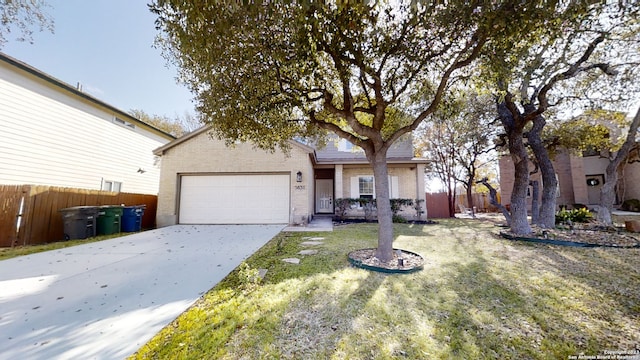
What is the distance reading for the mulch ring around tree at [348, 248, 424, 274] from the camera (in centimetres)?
434

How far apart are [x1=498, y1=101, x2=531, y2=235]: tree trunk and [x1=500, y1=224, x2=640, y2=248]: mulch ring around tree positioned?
1.29 ft

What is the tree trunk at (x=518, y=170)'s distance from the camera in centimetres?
776

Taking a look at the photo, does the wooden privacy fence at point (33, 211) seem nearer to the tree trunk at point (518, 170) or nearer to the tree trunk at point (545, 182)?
the tree trunk at point (518, 170)

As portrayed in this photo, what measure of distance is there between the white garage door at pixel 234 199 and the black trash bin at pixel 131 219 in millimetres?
1635

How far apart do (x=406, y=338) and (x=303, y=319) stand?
112 cm

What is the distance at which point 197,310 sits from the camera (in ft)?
9.67

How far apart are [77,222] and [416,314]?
411 inches

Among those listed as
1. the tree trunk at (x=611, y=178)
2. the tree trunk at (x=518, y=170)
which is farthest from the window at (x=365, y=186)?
the tree trunk at (x=611, y=178)

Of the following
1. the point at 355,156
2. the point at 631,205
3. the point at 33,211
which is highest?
the point at 355,156

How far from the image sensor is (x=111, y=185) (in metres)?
11.5

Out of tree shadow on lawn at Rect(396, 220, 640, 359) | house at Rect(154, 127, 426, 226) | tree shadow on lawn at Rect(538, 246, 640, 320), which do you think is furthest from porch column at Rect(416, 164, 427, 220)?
tree shadow on lawn at Rect(396, 220, 640, 359)

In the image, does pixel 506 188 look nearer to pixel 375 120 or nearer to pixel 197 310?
pixel 375 120

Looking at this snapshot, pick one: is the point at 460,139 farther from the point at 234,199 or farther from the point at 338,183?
the point at 234,199

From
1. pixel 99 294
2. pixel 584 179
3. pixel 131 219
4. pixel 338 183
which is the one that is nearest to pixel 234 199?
pixel 131 219
